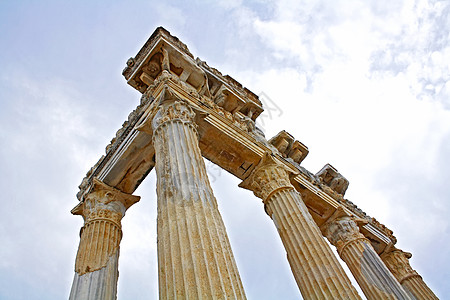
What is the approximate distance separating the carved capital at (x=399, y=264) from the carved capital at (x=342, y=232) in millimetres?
4190

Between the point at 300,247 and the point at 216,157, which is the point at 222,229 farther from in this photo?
the point at 216,157

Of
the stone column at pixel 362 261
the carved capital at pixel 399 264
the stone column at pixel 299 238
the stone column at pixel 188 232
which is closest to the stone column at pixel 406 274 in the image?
the carved capital at pixel 399 264

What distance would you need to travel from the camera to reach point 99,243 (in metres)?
12.3

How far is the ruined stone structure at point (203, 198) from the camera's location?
24.1 ft

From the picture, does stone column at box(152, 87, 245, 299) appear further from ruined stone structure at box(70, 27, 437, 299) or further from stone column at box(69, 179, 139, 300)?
stone column at box(69, 179, 139, 300)

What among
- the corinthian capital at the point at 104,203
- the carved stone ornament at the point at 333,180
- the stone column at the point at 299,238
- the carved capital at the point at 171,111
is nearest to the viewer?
the stone column at the point at 299,238

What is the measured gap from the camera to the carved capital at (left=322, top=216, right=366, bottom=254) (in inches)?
656

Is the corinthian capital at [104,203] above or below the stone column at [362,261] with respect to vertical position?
above

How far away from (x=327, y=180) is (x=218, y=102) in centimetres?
768

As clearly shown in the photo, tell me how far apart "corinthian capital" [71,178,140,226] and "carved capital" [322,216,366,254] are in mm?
8649

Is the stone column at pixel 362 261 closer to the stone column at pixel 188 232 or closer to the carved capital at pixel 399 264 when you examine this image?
the carved capital at pixel 399 264

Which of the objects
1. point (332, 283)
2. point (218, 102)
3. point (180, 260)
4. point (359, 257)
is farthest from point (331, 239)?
point (180, 260)

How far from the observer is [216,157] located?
14.6 meters

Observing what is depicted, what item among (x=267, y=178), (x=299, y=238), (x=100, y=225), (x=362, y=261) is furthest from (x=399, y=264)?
(x=100, y=225)
